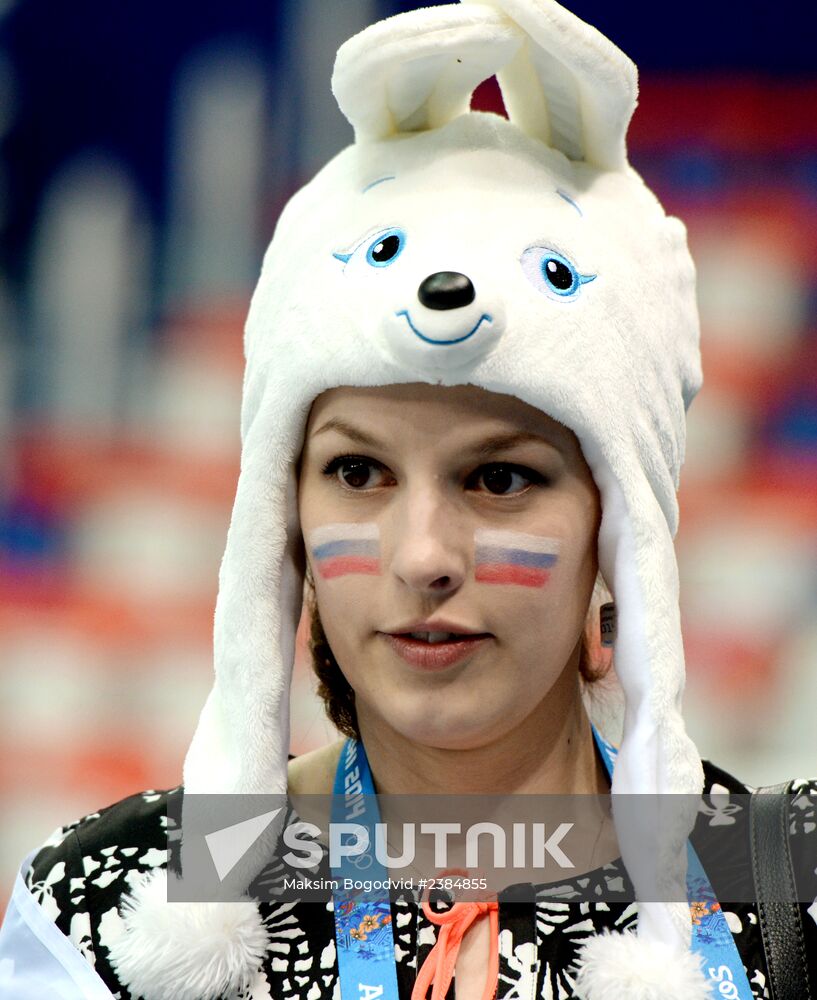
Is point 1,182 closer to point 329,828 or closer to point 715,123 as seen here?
point 715,123

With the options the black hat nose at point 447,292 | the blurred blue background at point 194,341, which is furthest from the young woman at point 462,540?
the blurred blue background at point 194,341

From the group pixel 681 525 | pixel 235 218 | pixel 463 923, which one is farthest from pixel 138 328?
pixel 463 923

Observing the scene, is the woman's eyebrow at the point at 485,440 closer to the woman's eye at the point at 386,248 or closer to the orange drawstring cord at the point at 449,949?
the woman's eye at the point at 386,248

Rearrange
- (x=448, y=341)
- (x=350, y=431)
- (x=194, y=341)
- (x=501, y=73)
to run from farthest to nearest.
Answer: (x=194, y=341), (x=501, y=73), (x=350, y=431), (x=448, y=341)

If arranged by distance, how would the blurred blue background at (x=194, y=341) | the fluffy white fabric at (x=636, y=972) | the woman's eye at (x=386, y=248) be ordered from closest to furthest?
the fluffy white fabric at (x=636, y=972), the woman's eye at (x=386, y=248), the blurred blue background at (x=194, y=341)

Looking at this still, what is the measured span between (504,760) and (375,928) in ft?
0.77

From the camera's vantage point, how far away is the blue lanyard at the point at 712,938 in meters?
1.38

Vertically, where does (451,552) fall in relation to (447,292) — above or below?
below

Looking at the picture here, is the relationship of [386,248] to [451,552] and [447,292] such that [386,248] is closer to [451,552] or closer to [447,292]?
[447,292]

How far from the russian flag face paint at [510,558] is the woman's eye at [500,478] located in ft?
0.17

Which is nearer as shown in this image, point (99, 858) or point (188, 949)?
point (188, 949)

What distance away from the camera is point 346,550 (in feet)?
4.69

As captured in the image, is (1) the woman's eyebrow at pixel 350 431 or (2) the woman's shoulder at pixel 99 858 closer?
(1) the woman's eyebrow at pixel 350 431

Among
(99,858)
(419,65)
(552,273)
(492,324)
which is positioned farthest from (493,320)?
(99,858)
